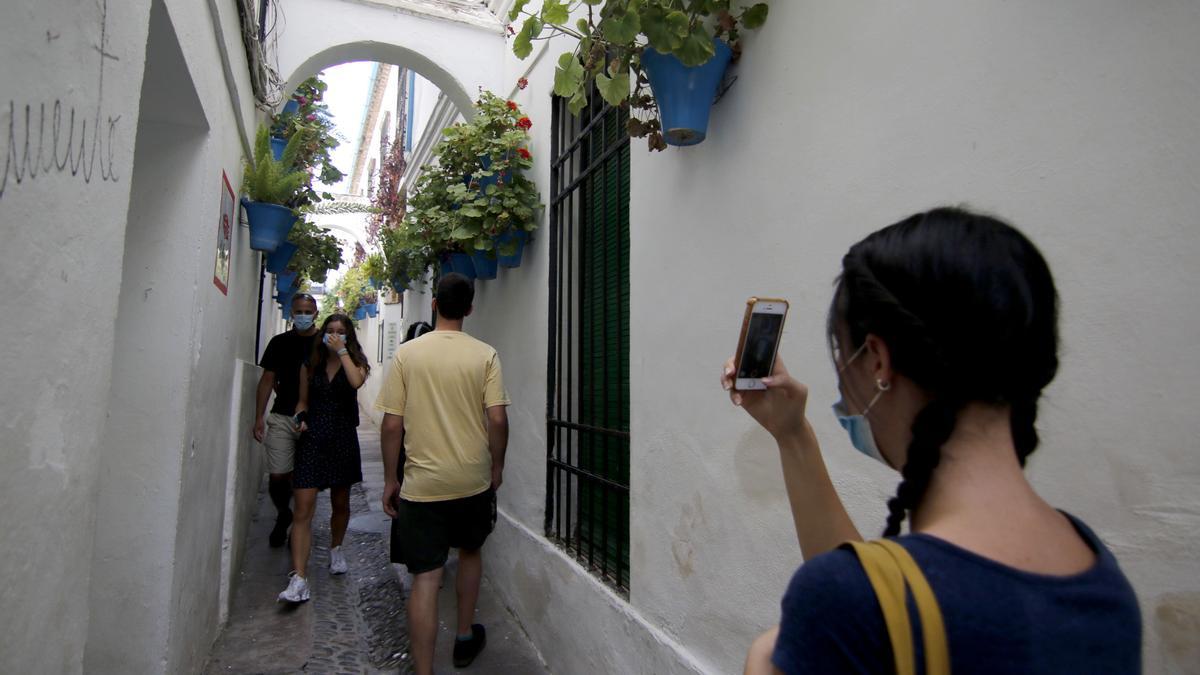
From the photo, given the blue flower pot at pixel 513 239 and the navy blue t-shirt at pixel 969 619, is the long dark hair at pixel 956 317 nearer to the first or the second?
the navy blue t-shirt at pixel 969 619

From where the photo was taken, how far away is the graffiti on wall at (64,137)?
1147 millimetres

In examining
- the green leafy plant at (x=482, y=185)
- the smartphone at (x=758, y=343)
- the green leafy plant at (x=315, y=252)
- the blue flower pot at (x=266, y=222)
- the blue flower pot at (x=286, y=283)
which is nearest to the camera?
the smartphone at (x=758, y=343)

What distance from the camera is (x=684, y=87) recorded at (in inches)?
87.4

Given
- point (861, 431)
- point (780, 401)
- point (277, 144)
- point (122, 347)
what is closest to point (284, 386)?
point (277, 144)

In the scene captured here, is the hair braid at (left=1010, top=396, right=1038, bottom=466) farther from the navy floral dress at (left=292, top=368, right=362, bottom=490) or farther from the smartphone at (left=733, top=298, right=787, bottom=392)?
the navy floral dress at (left=292, top=368, right=362, bottom=490)

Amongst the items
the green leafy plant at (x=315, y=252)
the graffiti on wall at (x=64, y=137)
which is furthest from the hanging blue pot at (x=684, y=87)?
the green leafy plant at (x=315, y=252)

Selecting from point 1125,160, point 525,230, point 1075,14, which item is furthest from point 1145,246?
point 525,230

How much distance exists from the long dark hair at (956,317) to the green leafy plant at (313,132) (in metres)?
5.16

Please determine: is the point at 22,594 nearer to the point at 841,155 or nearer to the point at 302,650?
the point at 841,155

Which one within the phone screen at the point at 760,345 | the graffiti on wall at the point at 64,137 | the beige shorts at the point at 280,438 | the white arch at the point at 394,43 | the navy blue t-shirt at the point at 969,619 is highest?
the white arch at the point at 394,43

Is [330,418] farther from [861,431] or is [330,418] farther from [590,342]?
[861,431]

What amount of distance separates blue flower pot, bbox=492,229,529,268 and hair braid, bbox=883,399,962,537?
3.75 m

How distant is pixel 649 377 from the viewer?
111 inches

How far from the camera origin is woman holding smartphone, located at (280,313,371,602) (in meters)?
4.48
